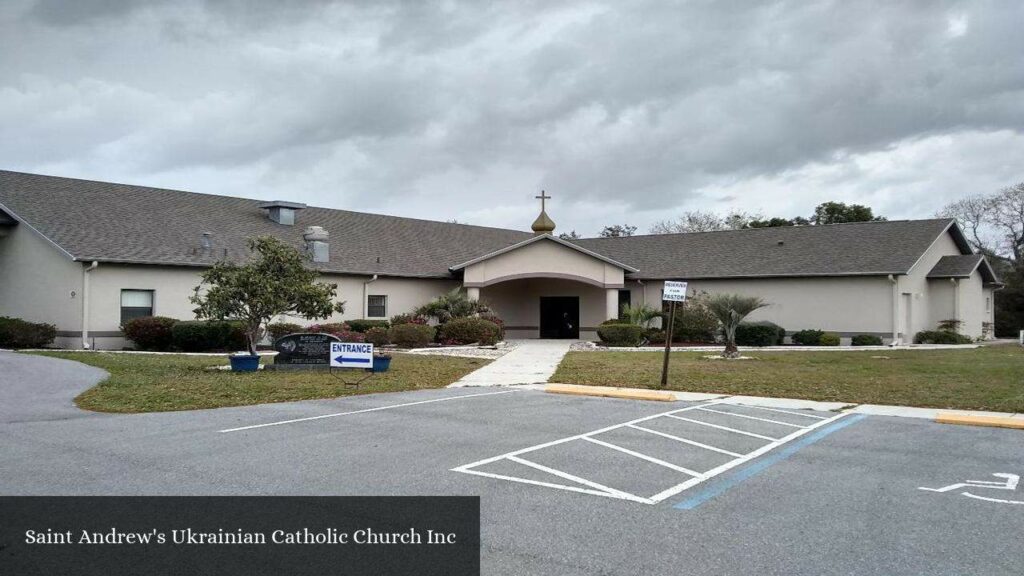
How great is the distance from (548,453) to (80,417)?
24.7 ft

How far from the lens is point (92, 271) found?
79.8 ft

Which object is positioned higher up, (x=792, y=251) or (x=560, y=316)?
(x=792, y=251)

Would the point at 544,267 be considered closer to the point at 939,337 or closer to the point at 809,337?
the point at 809,337

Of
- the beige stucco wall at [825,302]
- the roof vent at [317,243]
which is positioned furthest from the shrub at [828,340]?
the roof vent at [317,243]

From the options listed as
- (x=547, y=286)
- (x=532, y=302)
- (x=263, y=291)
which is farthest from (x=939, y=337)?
(x=263, y=291)

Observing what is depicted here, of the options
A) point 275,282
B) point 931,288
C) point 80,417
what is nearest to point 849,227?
point 931,288

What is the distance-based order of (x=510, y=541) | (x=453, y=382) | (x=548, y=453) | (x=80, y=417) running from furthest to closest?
(x=453, y=382) → (x=80, y=417) → (x=548, y=453) → (x=510, y=541)

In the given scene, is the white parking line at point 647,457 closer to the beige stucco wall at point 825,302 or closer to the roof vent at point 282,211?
the beige stucco wall at point 825,302

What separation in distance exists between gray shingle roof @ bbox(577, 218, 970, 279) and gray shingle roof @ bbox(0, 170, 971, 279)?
0.05 metres

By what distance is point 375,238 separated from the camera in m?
35.1

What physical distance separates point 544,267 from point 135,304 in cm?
1557

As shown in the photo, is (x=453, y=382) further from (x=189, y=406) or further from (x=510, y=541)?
(x=510, y=541)

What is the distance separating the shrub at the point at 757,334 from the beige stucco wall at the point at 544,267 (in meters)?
5.35

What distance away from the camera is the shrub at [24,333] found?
2331cm
